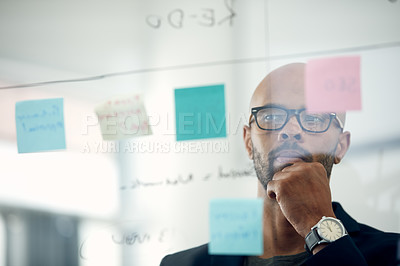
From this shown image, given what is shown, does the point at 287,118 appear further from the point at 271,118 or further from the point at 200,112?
the point at 200,112

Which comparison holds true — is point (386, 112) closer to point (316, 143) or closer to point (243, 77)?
point (316, 143)

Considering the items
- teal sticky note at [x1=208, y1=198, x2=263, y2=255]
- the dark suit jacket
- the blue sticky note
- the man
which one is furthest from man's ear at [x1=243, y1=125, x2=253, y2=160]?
the blue sticky note

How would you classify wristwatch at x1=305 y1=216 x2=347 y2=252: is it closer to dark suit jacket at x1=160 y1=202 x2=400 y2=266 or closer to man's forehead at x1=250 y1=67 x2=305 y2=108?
dark suit jacket at x1=160 y1=202 x2=400 y2=266

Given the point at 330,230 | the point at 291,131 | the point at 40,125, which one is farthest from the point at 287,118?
the point at 40,125

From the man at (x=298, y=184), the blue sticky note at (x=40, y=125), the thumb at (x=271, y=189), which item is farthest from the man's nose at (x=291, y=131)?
the blue sticky note at (x=40, y=125)

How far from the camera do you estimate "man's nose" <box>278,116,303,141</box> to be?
2.76 feet

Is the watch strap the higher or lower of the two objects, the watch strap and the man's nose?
the lower

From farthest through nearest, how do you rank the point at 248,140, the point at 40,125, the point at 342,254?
the point at 40,125 < the point at 248,140 < the point at 342,254

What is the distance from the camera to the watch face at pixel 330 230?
78 cm

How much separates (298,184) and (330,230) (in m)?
0.11

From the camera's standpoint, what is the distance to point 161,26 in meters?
0.95

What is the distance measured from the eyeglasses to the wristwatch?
0.19 m

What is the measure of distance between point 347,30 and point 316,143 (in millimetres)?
265

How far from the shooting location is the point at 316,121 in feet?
2.74
